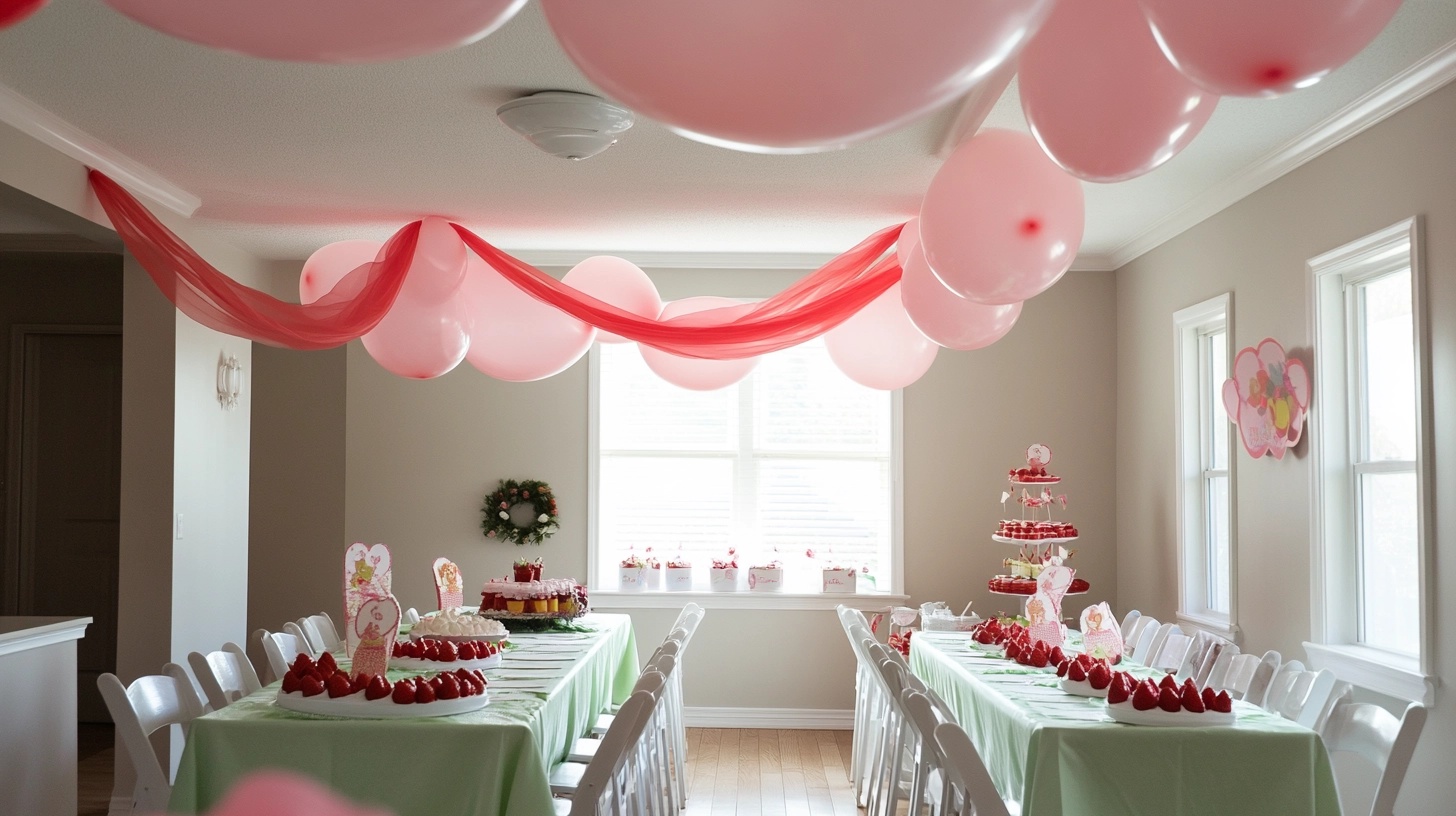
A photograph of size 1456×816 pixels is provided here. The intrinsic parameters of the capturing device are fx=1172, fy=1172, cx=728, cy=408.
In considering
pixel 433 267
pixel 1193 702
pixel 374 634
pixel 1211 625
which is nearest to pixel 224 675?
pixel 374 634

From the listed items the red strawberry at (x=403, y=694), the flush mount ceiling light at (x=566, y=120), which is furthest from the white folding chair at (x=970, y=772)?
the flush mount ceiling light at (x=566, y=120)

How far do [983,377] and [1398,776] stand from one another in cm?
408

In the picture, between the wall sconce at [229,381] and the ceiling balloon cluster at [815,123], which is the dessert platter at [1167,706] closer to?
the ceiling balloon cluster at [815,123]

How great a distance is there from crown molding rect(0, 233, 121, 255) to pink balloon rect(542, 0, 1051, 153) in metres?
6.06

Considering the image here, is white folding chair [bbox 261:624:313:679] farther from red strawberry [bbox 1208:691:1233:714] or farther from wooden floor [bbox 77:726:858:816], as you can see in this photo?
red strawberry [bbox 1208:691:1233:714]

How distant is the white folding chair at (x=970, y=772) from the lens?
9.09ft

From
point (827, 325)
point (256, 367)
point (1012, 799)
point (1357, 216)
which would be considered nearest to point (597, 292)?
point (827, 325)

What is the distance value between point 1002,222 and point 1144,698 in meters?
1.35

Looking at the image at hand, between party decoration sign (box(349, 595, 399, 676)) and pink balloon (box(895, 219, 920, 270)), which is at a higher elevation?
pink balloon (box(895, 219, 920, 270))

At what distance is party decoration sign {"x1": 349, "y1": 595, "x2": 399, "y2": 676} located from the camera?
3.52 meters

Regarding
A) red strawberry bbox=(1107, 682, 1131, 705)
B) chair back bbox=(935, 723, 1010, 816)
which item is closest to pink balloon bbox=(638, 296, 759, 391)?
red strawberry bbox=(1107, 682, 1131, 705)

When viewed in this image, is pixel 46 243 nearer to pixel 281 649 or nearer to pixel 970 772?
pixel 281 649

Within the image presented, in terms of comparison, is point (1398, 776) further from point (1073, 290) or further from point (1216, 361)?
point (1073, 290)

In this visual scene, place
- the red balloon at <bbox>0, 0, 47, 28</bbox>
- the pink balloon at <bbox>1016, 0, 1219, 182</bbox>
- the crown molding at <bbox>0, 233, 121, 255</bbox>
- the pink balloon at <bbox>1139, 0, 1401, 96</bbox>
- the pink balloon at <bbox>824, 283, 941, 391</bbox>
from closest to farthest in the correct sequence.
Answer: the red balloon at <bbox>0, 0, 47, 28</bbox>, the pink balloon at <bbox>1139, 0, 1401, 96</bbox>, the pink balloon at <bbox>1016, 0, 1219, 182</bbox>, the pink balloon at <bbox>824, 283, 941, 391</bbox>, the crown molding at <bbox>0, 233, 121, 255</bbox>
